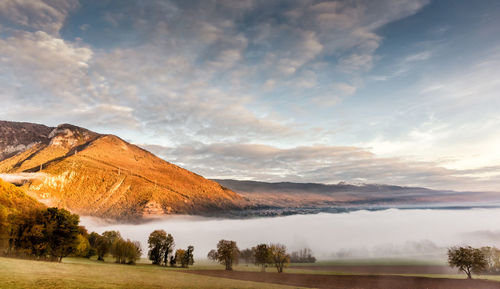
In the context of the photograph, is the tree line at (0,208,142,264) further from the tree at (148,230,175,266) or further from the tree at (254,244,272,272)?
the tree at (254,244,272,272)

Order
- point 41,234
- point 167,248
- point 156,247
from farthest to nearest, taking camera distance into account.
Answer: point 167,248, point 156,247, point 41,234

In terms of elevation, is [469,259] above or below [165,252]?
above

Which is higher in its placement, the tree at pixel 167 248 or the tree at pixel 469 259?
the tree at pixel 469 259

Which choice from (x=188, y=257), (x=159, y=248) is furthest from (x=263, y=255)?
(x=159, y=248)

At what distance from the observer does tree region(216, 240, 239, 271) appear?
135 meters

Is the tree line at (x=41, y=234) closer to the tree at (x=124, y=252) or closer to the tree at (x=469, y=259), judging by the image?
the tree at (x=124, y=252)

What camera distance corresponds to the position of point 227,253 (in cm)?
13488

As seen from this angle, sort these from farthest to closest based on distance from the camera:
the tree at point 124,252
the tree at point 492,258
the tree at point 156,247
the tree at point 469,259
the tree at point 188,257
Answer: the tree at point 188,257 → the tree at point 156,247 → the tree at point 124,252 → the tree at point 492,258 → the tree at point 469,259

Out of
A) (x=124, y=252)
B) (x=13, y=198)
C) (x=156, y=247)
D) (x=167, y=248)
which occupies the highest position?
(x=13, y=198)

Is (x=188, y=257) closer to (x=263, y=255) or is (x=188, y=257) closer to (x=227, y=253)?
(x=227, y=253)

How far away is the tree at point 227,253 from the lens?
443ft

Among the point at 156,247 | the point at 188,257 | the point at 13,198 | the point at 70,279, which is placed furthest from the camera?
the point at 13,198

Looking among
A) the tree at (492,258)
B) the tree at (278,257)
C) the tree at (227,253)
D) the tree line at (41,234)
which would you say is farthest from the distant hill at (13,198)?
the tree at (492,258)

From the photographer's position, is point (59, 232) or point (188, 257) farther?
point (188, 257)
